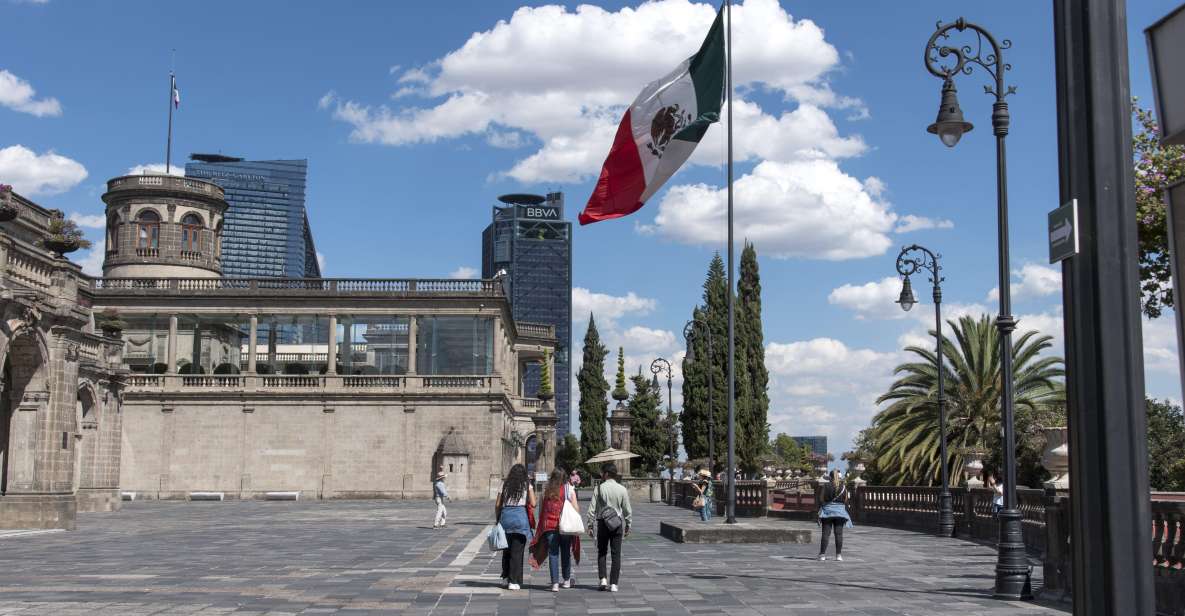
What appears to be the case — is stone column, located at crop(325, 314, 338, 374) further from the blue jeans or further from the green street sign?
the green street sign

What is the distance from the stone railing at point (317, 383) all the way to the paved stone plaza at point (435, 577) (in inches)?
1263

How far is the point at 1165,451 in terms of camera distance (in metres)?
47.4

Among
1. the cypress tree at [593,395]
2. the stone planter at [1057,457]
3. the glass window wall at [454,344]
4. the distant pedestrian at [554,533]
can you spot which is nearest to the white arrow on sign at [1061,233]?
the distant pedestrian at [554,533]

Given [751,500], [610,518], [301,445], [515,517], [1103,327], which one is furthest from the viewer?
[301,445]

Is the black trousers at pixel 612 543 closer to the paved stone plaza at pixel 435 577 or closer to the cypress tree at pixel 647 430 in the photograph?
the paved stone plaza at pixel 435 577

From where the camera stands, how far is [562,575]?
48.1 ft

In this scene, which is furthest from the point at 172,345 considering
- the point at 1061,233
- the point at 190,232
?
the point at 1061,233

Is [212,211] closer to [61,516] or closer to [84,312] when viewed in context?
[84,312]

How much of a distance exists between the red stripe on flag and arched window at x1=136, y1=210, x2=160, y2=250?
2008 inches

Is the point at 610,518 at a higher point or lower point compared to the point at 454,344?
lower

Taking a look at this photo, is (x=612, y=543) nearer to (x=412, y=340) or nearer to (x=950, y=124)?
(x=950, y=124)

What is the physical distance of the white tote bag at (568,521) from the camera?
549 inches

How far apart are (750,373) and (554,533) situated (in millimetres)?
49146

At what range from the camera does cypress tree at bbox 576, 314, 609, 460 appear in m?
93.8
